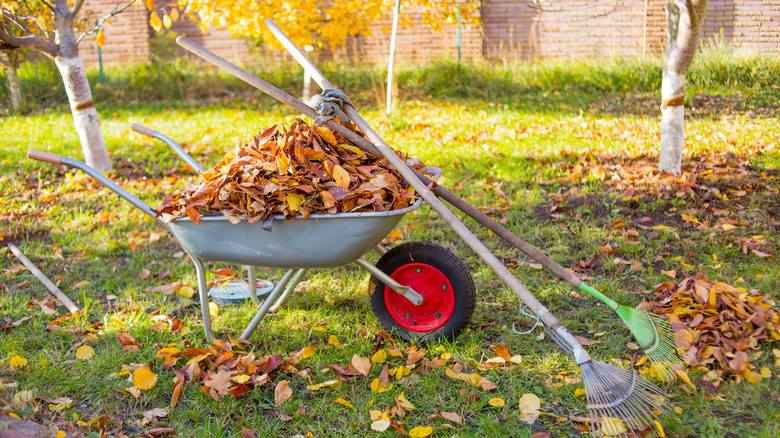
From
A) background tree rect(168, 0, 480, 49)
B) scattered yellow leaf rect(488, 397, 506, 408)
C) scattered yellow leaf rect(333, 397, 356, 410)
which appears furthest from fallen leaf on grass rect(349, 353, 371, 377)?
background tree rect(168, 0, 480, 49)

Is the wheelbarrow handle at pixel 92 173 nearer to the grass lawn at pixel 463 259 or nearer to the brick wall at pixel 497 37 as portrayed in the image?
the grass lawn at pixel 463 259

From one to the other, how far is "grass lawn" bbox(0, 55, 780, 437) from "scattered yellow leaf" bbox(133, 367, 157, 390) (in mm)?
47

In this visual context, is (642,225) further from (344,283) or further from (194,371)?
(194,371)

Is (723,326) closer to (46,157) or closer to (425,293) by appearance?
(425,293)

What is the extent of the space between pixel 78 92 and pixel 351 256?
160 inches

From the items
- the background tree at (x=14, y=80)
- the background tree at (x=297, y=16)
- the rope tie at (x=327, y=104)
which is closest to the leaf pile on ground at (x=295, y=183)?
the rope tie at (x=327, y=104)

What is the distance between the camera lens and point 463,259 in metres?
3.66

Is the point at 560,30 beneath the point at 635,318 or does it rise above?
above

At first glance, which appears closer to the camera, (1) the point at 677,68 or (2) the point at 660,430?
(2) the point at 660,430

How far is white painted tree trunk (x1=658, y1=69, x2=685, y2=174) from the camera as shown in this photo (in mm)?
4348

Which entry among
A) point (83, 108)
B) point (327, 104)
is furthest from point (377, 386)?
point (83, 108)

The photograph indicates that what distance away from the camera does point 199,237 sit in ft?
7.98

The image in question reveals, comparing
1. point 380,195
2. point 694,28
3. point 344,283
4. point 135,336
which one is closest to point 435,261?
point 380,195

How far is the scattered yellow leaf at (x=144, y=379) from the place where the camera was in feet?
7.93
